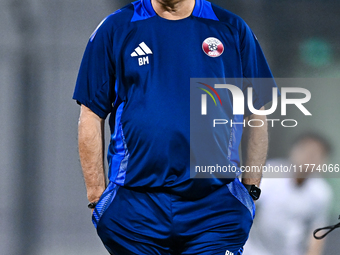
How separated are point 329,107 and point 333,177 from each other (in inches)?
21.9

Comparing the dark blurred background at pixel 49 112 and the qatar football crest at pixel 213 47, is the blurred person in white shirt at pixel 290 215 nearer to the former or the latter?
the dark blurred background at pixel 49 112

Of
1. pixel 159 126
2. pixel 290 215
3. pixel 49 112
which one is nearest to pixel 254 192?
pixel 159 126

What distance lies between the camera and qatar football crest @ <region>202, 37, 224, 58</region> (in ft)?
4.60

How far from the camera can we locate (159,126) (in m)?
1.33

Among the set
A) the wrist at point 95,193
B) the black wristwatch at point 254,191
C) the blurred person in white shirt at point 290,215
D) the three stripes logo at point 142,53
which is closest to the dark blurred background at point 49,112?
the blurred person in white shirt at point 290,215

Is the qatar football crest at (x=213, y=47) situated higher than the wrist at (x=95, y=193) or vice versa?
the qatar football crest at (x=213, y=47)

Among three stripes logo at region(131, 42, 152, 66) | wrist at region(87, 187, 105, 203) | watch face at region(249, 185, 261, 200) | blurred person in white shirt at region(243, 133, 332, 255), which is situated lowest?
blurred person in white shirt at region(243, 133, 332, 255)

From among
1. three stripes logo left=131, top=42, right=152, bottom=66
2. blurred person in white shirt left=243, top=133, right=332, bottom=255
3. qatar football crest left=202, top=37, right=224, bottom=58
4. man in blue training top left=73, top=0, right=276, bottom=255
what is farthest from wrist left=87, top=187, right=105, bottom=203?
blurred person in white shirt left=243, top=133, right=332, bottom=255

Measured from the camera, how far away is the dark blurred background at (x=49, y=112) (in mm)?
3117

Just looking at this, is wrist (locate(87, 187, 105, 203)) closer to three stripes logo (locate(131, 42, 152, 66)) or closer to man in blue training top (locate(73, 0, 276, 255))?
man in blue training top (locate(73, 0, 276, 255))

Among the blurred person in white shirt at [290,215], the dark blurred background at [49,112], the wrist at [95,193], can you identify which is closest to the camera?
the wrist at [95,193]

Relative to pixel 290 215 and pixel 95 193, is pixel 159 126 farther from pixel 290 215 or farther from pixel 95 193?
pixel 290 215

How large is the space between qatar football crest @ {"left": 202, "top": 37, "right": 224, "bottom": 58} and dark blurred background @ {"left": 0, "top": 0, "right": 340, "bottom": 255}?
1.91m

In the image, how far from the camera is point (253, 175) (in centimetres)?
167
